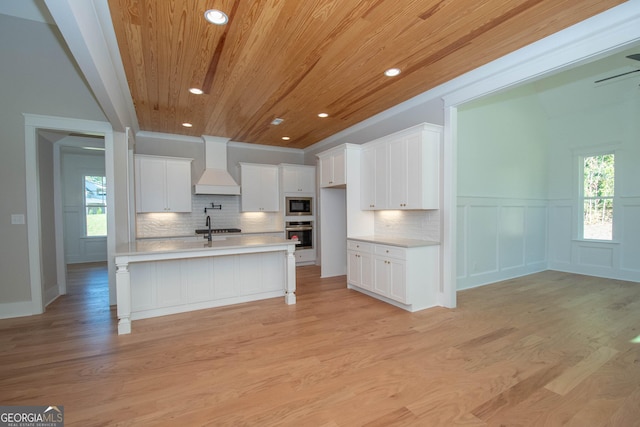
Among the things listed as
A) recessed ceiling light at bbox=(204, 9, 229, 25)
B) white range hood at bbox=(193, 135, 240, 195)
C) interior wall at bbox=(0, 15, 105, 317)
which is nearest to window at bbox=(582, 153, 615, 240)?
recessed ceiling light at bbox=(204, 9, 229, 25)

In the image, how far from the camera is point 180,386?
2.11 meters

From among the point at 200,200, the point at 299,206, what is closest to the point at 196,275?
the point at 200,200

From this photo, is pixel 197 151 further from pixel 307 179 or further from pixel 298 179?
pixel 307 179

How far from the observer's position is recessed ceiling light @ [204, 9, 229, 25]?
2.22 meters

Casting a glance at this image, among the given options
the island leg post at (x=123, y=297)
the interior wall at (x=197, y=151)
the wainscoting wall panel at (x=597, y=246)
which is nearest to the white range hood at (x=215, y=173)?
the interior wall at (x=197, y=151)

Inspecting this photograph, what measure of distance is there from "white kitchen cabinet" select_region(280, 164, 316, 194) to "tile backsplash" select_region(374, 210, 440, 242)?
226 centimetres

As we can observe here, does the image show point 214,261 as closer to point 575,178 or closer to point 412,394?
point 412,394

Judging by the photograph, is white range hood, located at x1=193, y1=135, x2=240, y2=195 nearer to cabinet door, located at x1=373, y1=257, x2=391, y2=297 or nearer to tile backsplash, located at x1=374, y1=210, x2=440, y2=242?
tile backsplash, located at x1=374, y1=210, x2=440, y2=242

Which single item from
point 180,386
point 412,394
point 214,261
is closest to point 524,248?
point 412,394

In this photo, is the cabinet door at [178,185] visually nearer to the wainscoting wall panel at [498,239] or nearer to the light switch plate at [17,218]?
the light switch plate at [17,218]

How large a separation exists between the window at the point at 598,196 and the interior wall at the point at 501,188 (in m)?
0.64

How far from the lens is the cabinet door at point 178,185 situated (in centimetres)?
556

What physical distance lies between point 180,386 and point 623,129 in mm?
7635

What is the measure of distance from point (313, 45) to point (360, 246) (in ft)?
9.28
